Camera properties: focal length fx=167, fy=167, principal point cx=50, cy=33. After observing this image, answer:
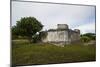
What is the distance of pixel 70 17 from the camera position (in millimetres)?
2348

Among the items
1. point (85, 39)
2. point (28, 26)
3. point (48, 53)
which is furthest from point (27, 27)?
point (85, 39)

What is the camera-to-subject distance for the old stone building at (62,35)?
227 centimetres

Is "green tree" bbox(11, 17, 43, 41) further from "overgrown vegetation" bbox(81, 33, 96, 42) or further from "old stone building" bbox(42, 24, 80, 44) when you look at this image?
"overgrown vegetation" bbox(81, 33, 96, 42)

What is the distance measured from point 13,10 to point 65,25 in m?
0.73

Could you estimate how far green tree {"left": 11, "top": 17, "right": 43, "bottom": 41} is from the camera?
2.17 metres

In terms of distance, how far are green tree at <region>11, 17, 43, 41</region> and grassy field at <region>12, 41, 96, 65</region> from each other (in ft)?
0.42

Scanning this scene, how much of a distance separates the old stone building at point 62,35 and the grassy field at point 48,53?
3.1 inches

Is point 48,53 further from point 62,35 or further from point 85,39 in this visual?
point 85,39

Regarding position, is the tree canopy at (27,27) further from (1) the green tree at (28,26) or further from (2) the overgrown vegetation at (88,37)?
(2) the overgrown vegetation at (88,37)

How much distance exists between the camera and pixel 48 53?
2270 mm

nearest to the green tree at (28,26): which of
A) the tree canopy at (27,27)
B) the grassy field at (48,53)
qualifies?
the tree canopy at (27,27)
